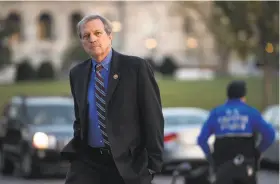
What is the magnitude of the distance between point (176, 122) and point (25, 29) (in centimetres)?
9915

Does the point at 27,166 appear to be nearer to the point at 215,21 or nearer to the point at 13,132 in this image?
the point at 13,132

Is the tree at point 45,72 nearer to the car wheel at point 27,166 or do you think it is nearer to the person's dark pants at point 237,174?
the car wheel at point 27,166

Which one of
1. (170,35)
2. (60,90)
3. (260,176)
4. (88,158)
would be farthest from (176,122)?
(170,35)

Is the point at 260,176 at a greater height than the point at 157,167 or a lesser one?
lesser

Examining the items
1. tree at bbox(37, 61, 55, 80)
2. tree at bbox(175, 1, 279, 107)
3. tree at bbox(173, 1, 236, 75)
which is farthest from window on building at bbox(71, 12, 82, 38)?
tree at bbox(175, 1, 279, 107)

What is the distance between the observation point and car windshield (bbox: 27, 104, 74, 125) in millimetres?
18156

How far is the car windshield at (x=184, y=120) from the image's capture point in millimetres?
18328

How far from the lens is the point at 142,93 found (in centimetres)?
573

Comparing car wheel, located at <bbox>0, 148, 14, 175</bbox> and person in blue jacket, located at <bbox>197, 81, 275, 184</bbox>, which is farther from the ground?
person in blue jacket, located at <bbox>197, 81, 275, 184</bbox>

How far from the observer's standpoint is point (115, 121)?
5.68 m

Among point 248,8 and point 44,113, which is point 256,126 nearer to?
point 44,113

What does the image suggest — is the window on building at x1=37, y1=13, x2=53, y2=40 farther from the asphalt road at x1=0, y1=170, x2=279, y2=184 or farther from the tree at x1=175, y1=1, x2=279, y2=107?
the asphalt road at x1=0, y1=170, x2=279, y2=184

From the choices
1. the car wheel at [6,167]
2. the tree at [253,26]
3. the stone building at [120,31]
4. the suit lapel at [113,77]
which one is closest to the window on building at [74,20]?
the stone building at [120,31]

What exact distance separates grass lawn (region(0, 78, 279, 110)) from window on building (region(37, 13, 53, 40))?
52287 mm
